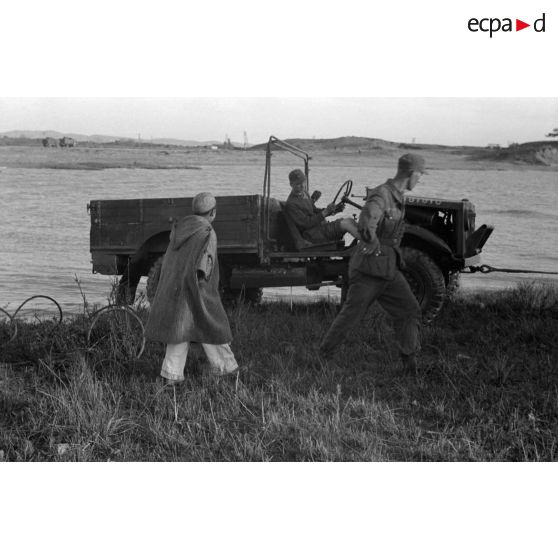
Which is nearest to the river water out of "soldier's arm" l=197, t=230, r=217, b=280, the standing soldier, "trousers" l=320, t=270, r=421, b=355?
the standing soldier

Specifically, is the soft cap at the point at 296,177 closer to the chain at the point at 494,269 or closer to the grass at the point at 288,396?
the grass at the point at 288,396

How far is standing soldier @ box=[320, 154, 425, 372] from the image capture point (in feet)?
16.9

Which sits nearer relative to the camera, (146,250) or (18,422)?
(18,422)

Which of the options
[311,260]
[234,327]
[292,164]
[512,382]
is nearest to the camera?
[512,382]

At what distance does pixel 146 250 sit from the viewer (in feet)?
20.9

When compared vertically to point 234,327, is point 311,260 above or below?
above

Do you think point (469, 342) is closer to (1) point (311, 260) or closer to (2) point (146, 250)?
(1) point (311, 260)

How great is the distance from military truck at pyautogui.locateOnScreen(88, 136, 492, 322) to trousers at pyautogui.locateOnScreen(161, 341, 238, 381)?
1.02m

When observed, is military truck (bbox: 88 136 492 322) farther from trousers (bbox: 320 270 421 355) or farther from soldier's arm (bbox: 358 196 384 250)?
soldier's arm (bbox: 358 196 384 250)

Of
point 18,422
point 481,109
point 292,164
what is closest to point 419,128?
point 481,109

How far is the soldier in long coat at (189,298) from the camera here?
16.3 feet

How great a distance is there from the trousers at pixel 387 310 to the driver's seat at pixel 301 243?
3.77 ft

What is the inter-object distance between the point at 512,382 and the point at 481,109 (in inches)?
74.8

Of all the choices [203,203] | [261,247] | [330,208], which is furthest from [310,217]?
[203,203]
